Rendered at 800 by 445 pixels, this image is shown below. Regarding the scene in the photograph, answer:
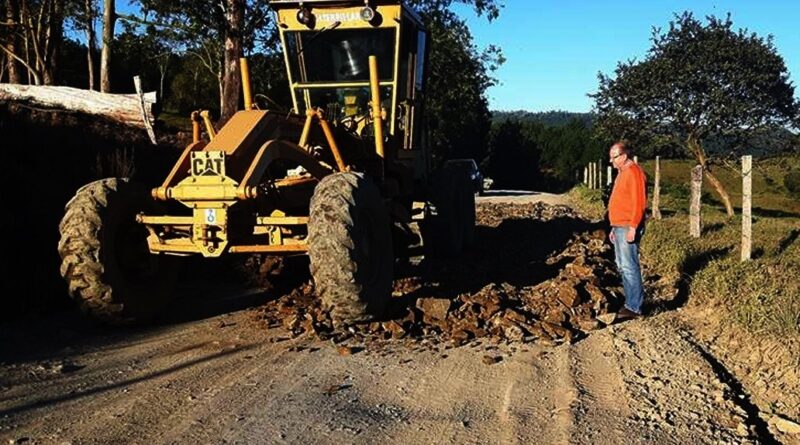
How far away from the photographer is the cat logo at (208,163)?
20.7ft

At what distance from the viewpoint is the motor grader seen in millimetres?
6324

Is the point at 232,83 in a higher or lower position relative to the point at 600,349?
higher

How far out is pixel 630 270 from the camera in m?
7.16

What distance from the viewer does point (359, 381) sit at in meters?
5.34

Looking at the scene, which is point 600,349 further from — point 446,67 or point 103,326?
point 446,67

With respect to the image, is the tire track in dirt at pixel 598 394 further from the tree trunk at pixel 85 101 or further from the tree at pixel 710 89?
the tree at pixel 710 89

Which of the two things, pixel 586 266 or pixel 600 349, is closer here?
pixel 600 349

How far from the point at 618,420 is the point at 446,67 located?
24264 millimetres

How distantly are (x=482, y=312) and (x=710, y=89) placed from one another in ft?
52.1

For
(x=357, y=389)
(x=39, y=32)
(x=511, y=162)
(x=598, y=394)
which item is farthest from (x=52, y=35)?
(x=511, y=162)

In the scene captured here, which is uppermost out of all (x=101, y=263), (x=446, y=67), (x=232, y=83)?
(x=446, y=67)

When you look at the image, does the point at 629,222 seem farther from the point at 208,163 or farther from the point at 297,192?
the point at 208,163

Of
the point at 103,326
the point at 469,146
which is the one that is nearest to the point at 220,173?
the point at 103,326

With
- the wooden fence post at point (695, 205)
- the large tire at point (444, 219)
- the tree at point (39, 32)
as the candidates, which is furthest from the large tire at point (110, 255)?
the tree at point (39, 32)
